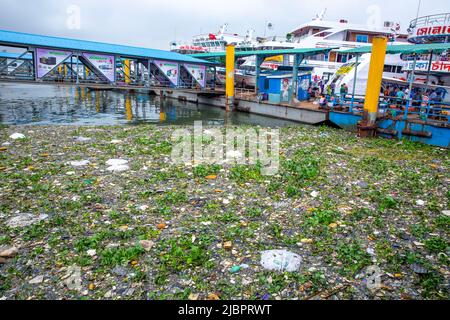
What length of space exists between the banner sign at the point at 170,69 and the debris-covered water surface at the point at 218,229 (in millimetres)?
17221

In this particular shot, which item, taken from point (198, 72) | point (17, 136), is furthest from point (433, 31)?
point (17, 136)

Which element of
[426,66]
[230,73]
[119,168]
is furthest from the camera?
[230,73]

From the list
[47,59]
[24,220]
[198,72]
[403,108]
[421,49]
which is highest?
[421,49]

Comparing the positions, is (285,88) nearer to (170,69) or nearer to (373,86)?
(170,69)

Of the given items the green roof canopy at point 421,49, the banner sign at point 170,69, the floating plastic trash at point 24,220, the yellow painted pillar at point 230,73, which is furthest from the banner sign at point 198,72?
the floating plastic trash at point 24,220

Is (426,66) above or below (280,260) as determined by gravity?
above

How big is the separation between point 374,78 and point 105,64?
16952mm

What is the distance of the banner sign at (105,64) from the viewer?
792 inches

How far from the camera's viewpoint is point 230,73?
23203 millimetres

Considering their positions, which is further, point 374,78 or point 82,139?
point 374,78

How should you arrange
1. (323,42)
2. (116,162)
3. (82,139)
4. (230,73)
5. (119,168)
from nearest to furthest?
(119,168)
(116,162)
(82,139)
(230,73)
(323,42)

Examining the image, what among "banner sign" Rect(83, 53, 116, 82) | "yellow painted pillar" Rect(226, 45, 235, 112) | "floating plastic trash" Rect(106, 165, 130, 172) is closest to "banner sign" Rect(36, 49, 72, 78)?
"banner sign" Rect(83, 53, 116, 82)

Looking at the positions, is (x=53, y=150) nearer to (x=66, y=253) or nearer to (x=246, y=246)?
(x=66, y=253)

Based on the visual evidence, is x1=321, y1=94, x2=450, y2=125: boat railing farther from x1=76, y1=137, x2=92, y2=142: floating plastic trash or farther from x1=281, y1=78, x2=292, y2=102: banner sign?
x1=76, y1=137, x2=92, y2=142: floating plastic trash
